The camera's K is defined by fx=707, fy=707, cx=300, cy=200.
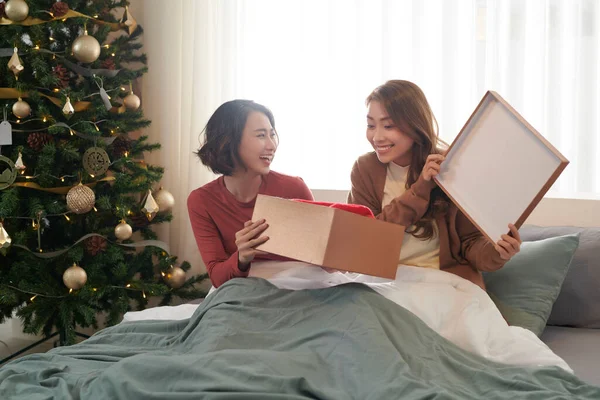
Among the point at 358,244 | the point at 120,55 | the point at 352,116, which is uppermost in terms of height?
the point at 120,55

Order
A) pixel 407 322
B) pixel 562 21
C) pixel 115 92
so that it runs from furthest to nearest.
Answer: pixel 115 92, pixel 562 21, pixel 407 322

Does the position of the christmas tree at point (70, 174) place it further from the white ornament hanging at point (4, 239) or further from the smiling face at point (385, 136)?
the smiling face at point (385, 136)

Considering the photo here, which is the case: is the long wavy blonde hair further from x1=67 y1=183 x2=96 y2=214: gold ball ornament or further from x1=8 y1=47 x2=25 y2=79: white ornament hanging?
x1=8 y1=47 x2=25 y2=79: white ornament hanging

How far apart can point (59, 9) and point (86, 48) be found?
186 millimetres

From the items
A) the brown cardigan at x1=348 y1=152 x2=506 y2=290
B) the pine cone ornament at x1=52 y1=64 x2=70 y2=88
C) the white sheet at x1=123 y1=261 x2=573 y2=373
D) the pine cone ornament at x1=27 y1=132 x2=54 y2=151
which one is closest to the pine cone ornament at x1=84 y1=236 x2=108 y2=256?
the pine cone ornament at x1=27 y1=132 x2=54 y2=151

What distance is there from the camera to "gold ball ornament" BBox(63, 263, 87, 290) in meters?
2.75

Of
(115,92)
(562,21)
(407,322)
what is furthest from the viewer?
(115,92)

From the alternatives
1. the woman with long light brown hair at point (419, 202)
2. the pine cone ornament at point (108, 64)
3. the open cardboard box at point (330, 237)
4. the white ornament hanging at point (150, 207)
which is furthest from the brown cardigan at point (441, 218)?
the pine cone ornament at point (108, 64)

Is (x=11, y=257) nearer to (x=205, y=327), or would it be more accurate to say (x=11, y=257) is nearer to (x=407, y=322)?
(x=205, y=327)

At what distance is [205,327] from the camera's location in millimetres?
1721

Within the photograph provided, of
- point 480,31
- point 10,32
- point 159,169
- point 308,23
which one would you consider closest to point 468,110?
point 480,31

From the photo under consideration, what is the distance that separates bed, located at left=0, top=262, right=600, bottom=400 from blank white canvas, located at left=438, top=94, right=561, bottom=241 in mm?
239

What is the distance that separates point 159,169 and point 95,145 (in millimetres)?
327

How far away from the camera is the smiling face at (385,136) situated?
211 centimetres
